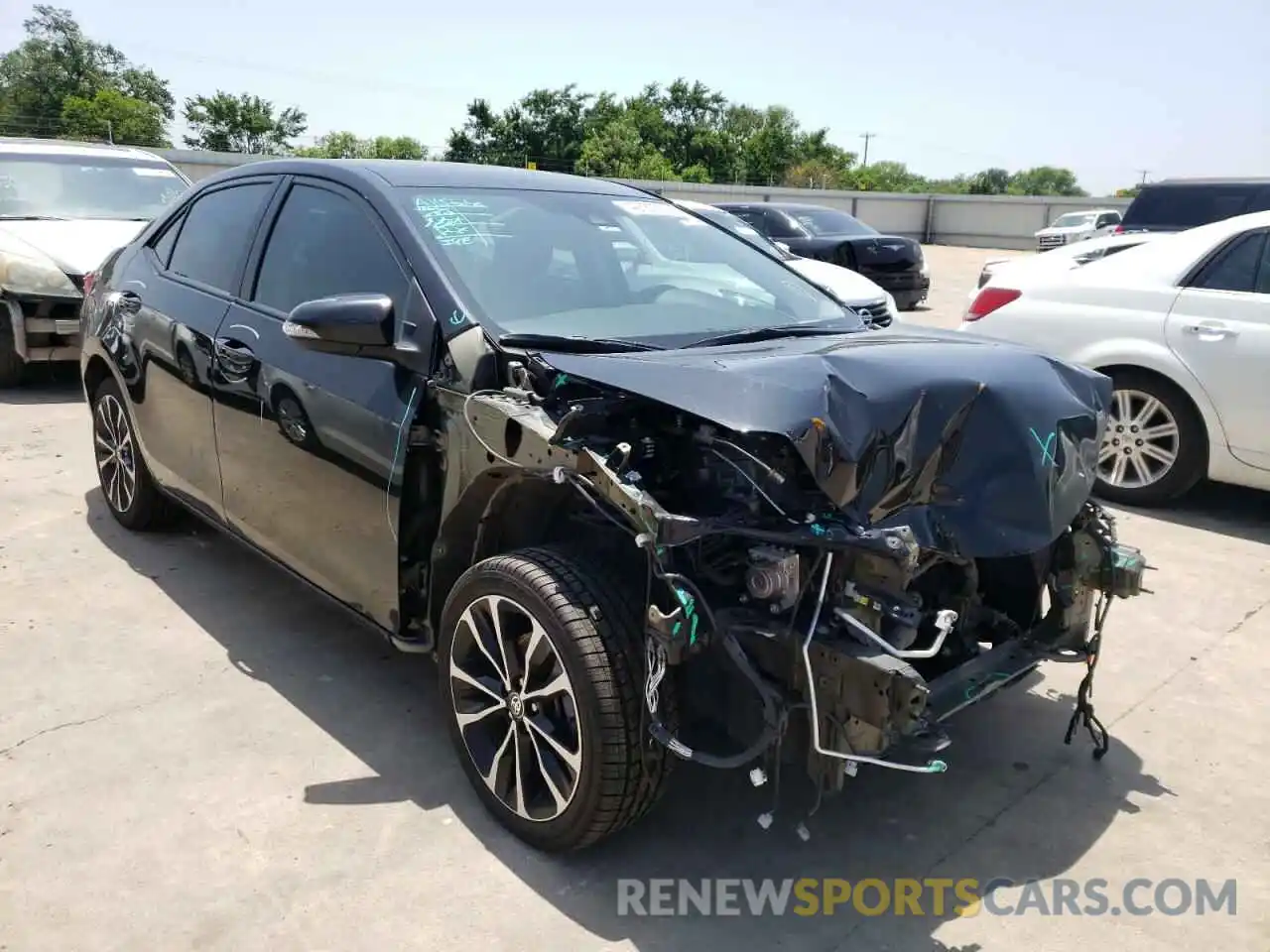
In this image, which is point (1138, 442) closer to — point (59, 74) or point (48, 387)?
point (48, 387)

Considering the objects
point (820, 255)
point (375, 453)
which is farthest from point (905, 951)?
point (820, 255)

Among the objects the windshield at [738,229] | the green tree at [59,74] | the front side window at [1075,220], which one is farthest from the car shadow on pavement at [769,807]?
the green tree at [59,74]

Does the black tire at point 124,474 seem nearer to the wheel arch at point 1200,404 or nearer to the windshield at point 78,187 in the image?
the windshield at point 78,187

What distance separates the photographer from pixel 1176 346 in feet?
18.3

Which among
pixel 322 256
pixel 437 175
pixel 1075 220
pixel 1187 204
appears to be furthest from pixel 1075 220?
pixel 322 256

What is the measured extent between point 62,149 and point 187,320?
6.93 meters

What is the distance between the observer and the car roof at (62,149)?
30.4 ft

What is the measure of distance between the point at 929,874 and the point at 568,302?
194 cm

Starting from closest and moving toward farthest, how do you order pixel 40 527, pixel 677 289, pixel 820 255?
pixel 677 289 → pixel 40 527 → pixel 820 255

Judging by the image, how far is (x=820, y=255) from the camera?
544 inches

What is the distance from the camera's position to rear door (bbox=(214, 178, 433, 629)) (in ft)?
10.2

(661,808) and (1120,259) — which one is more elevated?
(1120,259)

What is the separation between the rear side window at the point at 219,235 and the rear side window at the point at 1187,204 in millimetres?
10868

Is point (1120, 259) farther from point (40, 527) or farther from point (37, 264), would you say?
point (37, 264)
